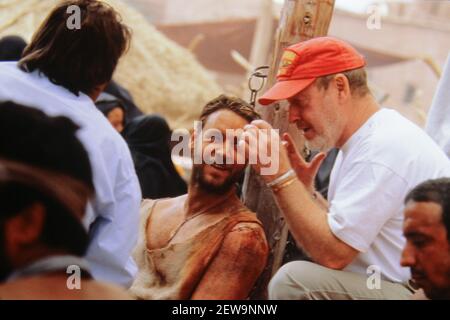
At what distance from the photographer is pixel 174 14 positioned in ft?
82.4

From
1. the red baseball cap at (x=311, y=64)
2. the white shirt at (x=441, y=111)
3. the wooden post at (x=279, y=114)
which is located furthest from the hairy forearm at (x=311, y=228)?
the white shirt at (x=441, y=111)

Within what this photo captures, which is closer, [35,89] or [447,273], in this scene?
[447,273]

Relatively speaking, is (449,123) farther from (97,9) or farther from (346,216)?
(97,9)

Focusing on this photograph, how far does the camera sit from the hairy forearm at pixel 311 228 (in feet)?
7.96

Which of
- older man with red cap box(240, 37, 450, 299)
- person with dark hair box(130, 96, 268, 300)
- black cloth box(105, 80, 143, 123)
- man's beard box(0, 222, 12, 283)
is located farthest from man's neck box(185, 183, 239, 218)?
black cloth box(105, 80, 143, 123)

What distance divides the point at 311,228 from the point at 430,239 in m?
0.44

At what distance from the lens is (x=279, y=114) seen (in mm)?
3408

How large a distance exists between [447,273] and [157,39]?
36.8ft

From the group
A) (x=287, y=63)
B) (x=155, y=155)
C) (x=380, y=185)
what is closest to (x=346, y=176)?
(x=380, y=185)

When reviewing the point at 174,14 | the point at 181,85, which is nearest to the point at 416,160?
the point at 181,85

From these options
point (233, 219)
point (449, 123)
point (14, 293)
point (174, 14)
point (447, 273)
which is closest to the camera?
point (14, 293)

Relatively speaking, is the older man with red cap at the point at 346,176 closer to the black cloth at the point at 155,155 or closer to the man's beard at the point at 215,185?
the man's beard at the point at 215,185

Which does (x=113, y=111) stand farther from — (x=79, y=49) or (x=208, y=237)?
(x=79, y=49)

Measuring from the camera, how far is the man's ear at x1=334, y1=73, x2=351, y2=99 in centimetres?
264
